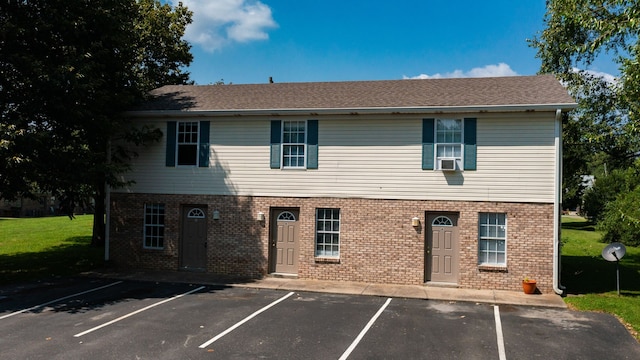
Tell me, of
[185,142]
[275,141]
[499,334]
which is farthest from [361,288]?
[185,142]

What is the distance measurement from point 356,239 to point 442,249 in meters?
2.72

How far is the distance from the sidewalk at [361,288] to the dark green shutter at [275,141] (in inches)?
153

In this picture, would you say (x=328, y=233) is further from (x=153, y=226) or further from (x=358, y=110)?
(x=153, y=226)

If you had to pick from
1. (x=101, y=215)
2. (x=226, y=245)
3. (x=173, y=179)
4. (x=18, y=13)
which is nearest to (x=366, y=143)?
(x=226, y=245)

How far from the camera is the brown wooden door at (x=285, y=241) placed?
15430 millimetres

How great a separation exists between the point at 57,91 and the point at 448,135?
12.0 metres

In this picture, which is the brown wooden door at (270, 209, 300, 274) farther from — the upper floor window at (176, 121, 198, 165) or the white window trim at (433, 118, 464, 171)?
the white window trim at (433, 118, 464, 171)

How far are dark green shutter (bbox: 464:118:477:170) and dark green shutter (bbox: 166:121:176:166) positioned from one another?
393 inches

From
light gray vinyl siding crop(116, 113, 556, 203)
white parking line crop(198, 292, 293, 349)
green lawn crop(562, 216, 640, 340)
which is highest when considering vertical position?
light gray vinyl siding crop(116, 113, 556, 203)

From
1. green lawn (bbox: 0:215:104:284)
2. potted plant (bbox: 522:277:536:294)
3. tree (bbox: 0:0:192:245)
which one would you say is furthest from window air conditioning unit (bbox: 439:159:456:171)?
green lawn (bbox: 0:215:104:284)

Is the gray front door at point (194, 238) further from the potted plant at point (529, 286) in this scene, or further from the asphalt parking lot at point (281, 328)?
the potted plant at point (529, 286)

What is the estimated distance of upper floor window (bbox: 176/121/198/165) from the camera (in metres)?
16.2

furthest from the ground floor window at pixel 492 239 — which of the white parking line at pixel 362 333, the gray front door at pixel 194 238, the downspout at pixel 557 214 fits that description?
the gray front door at pixel 194 238

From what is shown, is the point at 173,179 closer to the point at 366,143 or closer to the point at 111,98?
the point at 111,98
